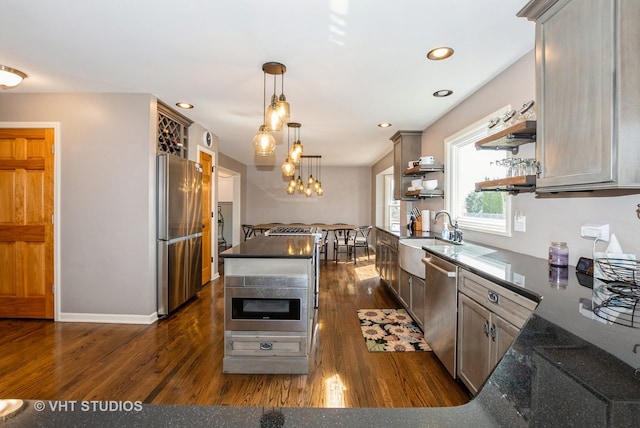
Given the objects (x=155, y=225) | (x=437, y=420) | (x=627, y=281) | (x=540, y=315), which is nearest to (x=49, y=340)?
(x=155, y=225)

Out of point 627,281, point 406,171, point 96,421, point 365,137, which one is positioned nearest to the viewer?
point 96,421

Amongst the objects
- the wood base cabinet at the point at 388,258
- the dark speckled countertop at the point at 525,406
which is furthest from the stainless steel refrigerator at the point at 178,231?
the dark speckled countertop at the point at 525,406

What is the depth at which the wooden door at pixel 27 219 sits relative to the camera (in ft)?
10.8

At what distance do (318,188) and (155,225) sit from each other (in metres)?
4.47

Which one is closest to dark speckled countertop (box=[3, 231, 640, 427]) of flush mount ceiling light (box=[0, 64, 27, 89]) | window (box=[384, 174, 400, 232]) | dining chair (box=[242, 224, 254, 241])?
flush mount ceiling light (box=[0, 64, 27, 89])

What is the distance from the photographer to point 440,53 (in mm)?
2354

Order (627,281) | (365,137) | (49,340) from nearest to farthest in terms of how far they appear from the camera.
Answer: (627,281) → (49,340) → (365,137)

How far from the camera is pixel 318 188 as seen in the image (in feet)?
24.4

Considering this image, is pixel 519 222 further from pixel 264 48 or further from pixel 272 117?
pixel 264 48

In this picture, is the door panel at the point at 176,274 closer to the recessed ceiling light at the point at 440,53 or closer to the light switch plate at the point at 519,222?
the recessed ceiling light at the point at 440,53

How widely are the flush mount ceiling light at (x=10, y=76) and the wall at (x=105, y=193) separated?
1.73ft

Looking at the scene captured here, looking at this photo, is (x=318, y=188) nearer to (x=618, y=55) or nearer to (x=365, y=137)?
(x=365, y=137)

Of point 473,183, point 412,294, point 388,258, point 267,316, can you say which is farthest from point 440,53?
point 388,258

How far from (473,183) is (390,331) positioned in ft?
6.03
